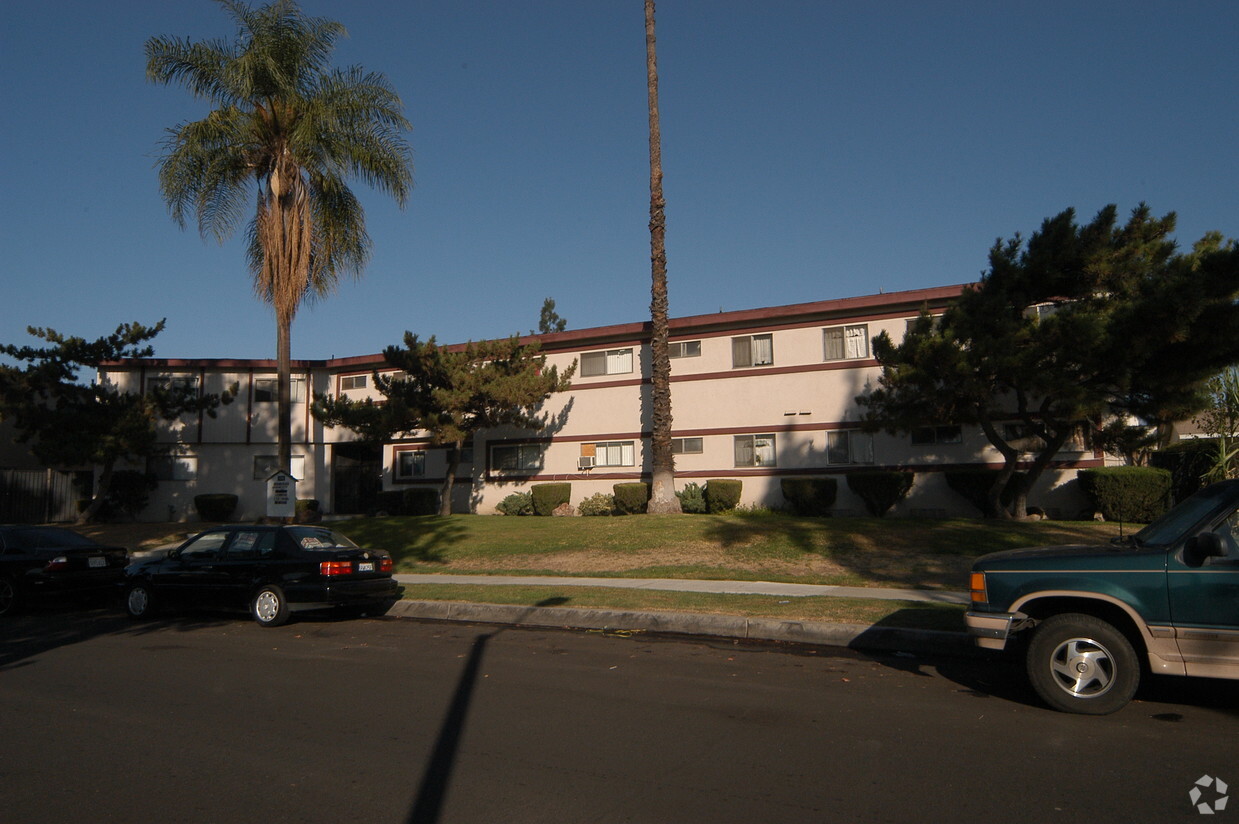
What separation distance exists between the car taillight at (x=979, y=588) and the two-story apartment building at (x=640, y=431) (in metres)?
14.7

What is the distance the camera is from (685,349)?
93.6 ft

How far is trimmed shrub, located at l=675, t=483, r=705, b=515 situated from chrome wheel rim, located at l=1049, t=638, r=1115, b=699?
1998 centimetres

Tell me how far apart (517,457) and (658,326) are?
9301mm

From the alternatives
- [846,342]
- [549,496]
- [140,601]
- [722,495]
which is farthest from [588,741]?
[549,496]

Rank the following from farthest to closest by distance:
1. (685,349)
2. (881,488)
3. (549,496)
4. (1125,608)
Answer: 1. (549,496)
2. (685,349)
3. (881,488)
4. (1125,608)

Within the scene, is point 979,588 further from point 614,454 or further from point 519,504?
point 519,504

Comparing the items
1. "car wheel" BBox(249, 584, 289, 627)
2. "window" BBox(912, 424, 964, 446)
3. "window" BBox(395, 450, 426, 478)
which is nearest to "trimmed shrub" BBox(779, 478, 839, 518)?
"window" BBox(912, 424, 964, 446)

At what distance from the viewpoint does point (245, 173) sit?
73.8ft

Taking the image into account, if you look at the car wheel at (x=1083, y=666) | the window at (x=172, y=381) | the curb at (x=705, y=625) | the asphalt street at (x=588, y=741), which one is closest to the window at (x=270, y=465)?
the window at (x=172, y=381)

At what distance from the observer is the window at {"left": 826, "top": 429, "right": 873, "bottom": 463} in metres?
25.9

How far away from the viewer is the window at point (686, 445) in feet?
92.4

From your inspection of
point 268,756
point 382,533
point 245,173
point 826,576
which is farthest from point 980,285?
point 268,756

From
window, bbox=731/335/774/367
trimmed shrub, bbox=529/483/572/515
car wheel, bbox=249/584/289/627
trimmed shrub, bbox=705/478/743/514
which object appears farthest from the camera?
trimmed shrub, bbox=529/483/572/515

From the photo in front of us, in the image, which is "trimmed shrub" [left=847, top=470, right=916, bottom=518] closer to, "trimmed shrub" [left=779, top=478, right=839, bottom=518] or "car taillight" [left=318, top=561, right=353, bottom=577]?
"trimmed shrub" [left=779, top=478, right=839, bottom=518]
